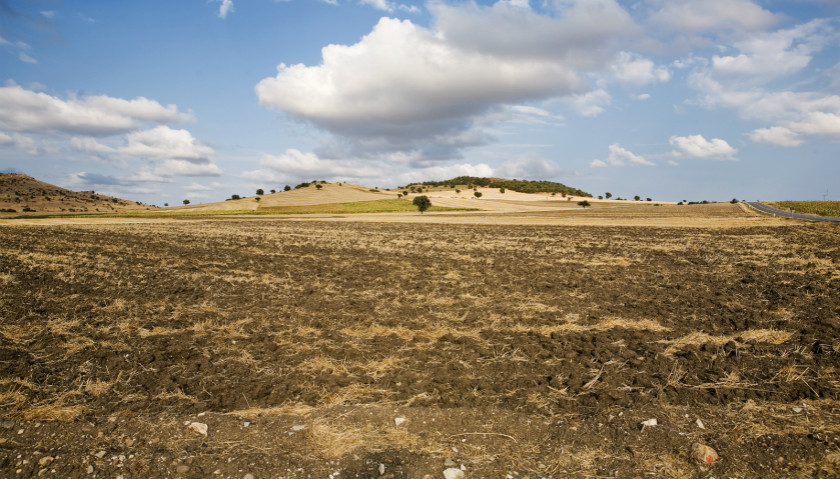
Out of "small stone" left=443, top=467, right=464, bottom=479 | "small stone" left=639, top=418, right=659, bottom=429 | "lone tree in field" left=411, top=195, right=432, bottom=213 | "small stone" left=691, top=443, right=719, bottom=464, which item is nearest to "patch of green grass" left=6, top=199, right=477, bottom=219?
"lone tree in field" left=411, top=195, right=432, bottom=213

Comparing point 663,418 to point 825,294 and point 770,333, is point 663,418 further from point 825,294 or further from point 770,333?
point 825,294

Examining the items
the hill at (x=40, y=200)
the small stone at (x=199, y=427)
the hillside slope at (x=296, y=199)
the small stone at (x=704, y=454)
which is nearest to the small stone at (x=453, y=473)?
the small stone at (x=704, y=454)

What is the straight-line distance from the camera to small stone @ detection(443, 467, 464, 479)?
4.87 metres

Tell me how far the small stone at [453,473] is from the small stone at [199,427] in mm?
3356

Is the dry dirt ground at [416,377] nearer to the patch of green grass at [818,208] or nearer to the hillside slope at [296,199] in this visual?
the patch of green grass at [818,208]

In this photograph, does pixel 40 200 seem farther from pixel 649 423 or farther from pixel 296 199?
pixel 649 423

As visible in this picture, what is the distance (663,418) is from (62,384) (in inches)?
381

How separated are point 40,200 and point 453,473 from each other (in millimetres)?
147593

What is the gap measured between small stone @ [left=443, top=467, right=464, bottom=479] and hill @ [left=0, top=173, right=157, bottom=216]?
118 m

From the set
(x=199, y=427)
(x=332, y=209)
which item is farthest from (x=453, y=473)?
(x=332, y=209)

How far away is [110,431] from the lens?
5812 mm

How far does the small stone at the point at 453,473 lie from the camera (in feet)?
16.0

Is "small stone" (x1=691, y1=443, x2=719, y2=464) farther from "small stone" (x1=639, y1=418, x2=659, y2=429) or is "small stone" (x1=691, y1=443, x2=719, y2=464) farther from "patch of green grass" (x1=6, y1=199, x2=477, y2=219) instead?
"patch of green grass" (x1=6, y1=199, x2=477, y2=219)

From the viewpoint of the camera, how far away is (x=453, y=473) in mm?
4926
